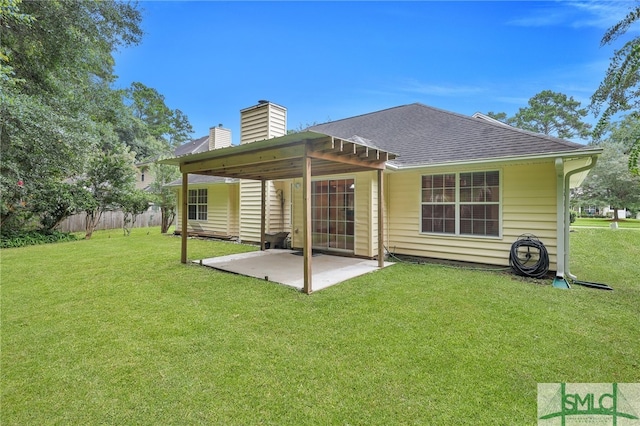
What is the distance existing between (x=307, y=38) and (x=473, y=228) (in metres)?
8.20

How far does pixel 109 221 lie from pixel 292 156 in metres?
16.4

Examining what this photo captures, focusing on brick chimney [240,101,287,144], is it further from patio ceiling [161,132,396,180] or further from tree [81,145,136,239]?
tree [81,145,136,239]

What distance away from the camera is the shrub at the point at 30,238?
9688mm

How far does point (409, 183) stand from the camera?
23.8 ft

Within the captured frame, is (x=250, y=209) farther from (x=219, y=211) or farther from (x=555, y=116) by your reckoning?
(x=555, y=116)

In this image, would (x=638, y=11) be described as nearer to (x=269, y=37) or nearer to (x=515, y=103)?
(x=269, y=37)

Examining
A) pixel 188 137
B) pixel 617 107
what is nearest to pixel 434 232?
pixel 617 107

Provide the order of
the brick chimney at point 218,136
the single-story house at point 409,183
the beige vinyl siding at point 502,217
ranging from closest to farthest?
the single-story house at point 409,183 < the beige vinyl siding at point 502,217 < the brick chimney at point 218,136

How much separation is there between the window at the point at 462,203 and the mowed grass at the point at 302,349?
152cm

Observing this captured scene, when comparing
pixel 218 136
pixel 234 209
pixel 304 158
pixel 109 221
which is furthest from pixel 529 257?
pixel 109 221

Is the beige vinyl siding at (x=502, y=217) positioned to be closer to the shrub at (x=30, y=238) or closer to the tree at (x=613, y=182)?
the shrub at (x=30, y=238)

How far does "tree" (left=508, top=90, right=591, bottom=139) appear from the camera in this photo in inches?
1202

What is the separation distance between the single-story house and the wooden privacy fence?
33.6 feet

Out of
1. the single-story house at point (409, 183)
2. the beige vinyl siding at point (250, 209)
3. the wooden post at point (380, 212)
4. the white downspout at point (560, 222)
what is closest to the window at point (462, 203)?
the single-story house at point (409, 183)
